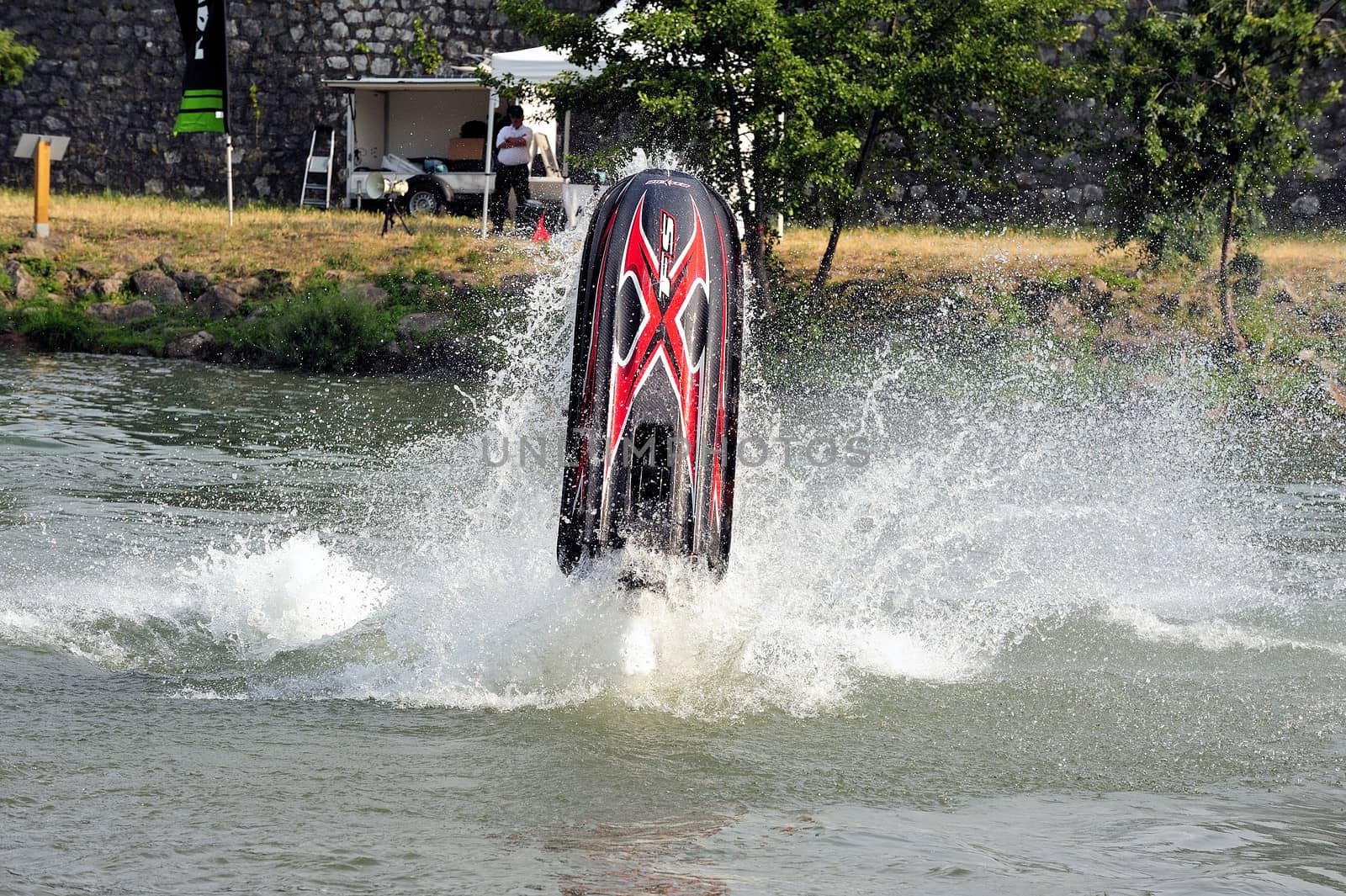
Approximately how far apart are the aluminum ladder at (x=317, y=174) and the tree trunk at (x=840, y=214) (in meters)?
9.76

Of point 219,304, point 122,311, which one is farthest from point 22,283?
point 219,304

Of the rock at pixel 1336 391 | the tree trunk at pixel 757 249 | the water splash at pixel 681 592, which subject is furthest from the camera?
the tree trunk at pixel 757 249

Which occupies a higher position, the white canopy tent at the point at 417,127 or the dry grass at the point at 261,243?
the white canopy tent at the point at 417,127

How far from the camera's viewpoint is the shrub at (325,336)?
18.2m

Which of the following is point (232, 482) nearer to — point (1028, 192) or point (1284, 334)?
point (1284, 334)

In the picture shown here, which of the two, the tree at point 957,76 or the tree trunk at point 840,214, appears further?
the tree trunk at point 840,214

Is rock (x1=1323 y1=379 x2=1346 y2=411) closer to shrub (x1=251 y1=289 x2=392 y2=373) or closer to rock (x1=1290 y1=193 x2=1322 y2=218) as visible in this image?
rock (x1=1290 y1=193 x2=1322 y2=218)

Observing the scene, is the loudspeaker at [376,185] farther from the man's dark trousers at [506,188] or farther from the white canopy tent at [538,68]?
the white canopy tent at [538,68]

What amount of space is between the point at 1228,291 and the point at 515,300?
25.5ft

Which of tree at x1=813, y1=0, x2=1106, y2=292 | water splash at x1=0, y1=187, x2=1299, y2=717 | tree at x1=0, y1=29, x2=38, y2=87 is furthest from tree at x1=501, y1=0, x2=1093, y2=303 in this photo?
tree at x1=0, y1=29, x2=38, y2=87

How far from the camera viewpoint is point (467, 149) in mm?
24094

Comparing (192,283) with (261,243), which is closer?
(192,283)

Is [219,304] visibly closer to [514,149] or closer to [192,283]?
[192,283]

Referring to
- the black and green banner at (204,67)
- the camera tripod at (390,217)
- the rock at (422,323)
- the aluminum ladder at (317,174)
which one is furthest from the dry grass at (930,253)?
the aluminum ladder at (317,174)
